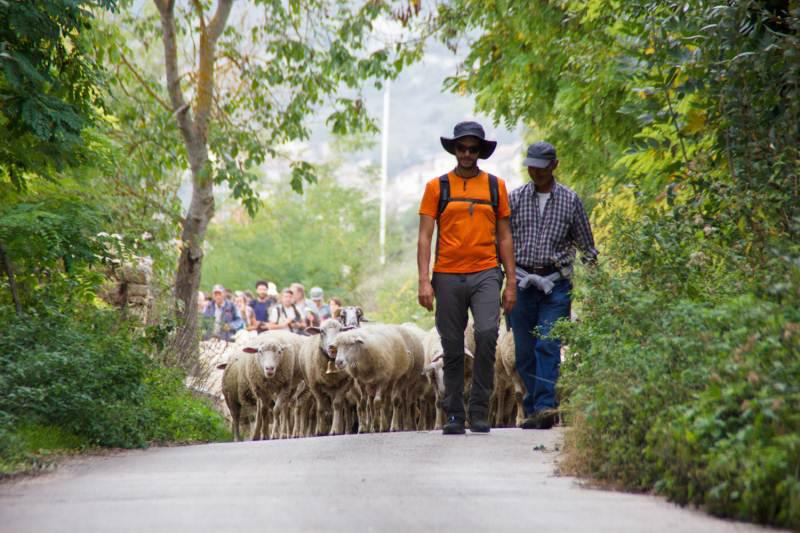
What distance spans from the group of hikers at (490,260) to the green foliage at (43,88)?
2.91 m

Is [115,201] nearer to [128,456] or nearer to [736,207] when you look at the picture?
[128,456]

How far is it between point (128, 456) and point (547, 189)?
401 centimetres

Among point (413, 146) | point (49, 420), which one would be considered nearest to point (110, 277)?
point (49, 420)

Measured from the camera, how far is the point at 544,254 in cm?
1066

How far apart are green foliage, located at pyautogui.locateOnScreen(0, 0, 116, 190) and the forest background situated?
0.02 metres

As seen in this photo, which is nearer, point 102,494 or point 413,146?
point 102,494

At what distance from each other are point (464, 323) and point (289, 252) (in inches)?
1625

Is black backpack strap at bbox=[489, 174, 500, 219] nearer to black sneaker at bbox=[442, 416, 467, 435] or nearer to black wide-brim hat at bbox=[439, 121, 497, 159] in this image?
black wide-brim hat at bbox=[439, 121, 497, 159]

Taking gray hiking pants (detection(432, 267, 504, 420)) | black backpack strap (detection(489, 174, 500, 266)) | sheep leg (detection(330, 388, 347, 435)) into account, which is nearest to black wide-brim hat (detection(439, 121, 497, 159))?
black backpack strap (detection(489, 174, 500, 266))

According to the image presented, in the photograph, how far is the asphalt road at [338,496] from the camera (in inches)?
219

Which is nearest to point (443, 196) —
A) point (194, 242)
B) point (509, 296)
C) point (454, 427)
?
point (509, 296)

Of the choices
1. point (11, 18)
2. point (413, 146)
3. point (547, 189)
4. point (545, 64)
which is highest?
point (413, 146)

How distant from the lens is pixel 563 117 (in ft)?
45.5

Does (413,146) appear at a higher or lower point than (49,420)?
higher
